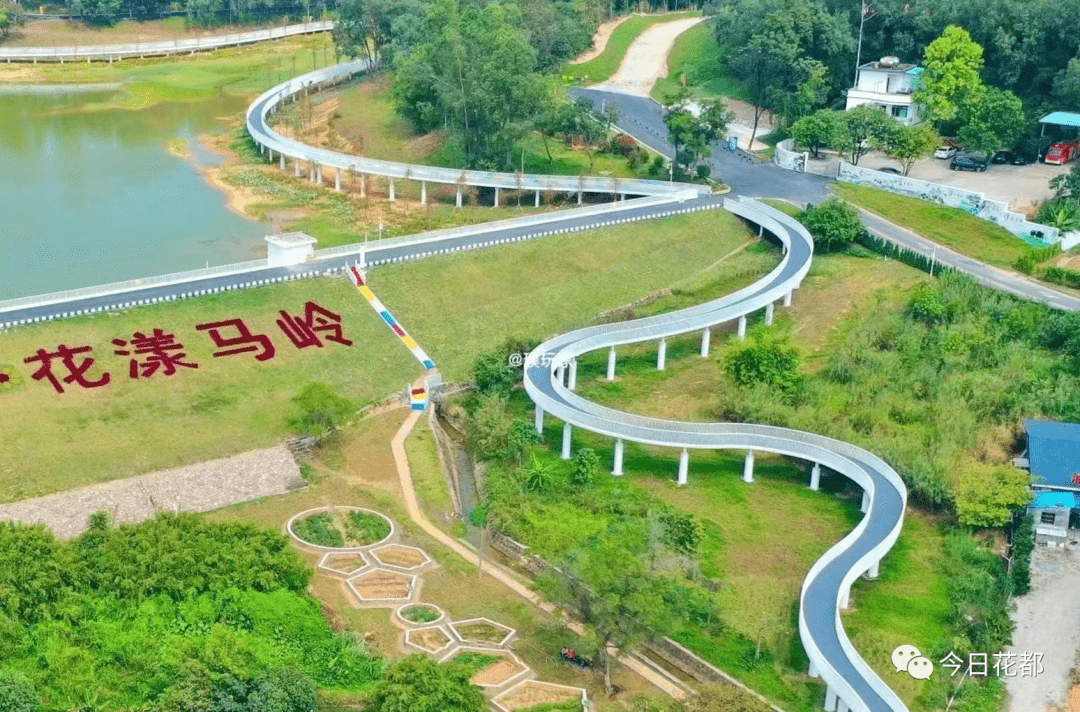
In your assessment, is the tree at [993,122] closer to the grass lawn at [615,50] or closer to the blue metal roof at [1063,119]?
the blue metal roof at [1063,119]

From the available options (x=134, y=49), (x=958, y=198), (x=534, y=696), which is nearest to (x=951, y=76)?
(x=958, y=198)

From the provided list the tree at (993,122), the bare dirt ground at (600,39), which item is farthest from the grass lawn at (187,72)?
the tree at (993,122)

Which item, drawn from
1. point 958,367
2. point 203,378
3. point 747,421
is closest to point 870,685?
point 747,421

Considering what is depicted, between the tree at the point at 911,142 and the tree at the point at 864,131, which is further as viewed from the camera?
the tree at the point at 864,131

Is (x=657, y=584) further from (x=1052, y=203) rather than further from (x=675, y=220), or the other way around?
(x=1052, y=203)

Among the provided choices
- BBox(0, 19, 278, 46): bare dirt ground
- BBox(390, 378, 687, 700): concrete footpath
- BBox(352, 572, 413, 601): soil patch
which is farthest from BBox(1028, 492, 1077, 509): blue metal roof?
BBox(0, 19, 278, 46): bare dirt ground

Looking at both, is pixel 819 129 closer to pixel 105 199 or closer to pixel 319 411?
pixel 105 199

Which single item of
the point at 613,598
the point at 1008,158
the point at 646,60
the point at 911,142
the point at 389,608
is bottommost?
the point at 389,608
